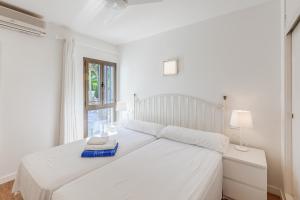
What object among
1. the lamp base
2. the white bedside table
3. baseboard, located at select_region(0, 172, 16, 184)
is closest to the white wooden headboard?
the lamp base

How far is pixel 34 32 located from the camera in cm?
232

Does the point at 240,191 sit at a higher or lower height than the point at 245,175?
lower

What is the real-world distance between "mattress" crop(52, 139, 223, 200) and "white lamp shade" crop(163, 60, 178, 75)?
1.46 m

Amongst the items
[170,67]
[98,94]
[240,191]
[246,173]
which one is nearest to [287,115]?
[246,173]

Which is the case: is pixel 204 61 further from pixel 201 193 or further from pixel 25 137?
pixel 25 137

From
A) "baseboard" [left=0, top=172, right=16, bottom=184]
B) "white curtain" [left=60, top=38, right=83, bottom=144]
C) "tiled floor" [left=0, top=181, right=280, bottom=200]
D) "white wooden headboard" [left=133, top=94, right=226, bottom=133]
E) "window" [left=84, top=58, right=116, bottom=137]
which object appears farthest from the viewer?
"window" [left=84, top=58, right=116, bottom=137]

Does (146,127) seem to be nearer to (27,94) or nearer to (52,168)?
(52,168)

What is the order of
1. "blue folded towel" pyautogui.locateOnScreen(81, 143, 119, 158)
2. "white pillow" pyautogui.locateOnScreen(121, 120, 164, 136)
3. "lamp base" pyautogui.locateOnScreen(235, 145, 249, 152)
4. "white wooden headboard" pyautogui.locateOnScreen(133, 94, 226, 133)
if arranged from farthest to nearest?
"white pillow" pyautogui.locateOnScreen(121, 120, 164, 136)
"white wooden headboard" pyautogui.locateOnScreen(133, 94, 226, 133)
"lamp base" pyautogui.locateOnScreen(235, 145, 249, 152)
"blue folded towel" pyautogui.locateOnScreen(81, 143, 119, 158)

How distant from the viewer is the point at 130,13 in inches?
86.5

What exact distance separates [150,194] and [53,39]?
2922 mm

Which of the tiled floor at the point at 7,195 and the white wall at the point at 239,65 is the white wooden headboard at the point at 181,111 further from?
the tiled floor at the point at 7,195

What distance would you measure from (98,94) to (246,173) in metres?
3.02

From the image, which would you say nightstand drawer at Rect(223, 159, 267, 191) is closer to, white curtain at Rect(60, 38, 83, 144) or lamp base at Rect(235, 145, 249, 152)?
lamp base at Rect(235, 145, 249, 152)

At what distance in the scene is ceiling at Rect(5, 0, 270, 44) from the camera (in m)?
1.98
